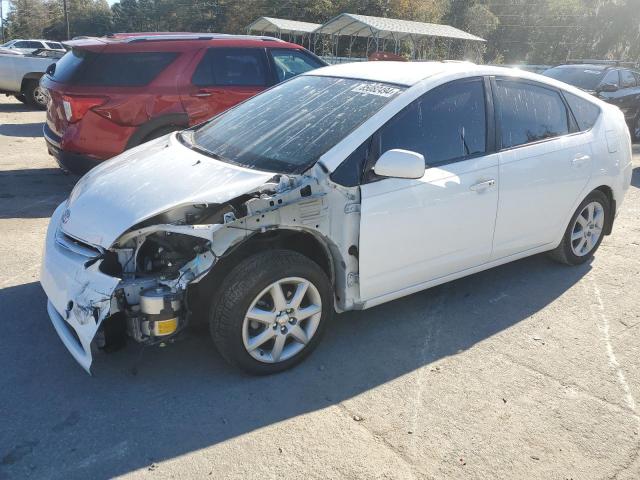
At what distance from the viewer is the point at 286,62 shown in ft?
25.9

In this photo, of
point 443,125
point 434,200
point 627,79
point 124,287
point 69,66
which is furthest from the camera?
point 627,79

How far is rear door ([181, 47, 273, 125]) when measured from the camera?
692cm

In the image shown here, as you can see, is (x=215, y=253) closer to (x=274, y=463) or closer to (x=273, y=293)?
(x=273, y=293)

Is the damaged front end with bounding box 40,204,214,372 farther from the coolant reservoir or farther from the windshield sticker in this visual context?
the windshield sticker

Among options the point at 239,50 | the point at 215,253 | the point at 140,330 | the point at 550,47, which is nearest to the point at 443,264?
the point at 215,253

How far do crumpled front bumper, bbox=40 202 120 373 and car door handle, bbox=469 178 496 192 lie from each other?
2360mm

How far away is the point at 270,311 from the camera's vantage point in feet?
10.7

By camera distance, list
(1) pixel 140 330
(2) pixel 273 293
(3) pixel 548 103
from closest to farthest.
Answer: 1. (1) pixel 140 330
2. (2) pixel 273 293
3. (3) pixel 548 103

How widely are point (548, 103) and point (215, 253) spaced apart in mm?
3078

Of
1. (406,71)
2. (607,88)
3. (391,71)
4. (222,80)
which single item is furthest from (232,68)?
(607,88)

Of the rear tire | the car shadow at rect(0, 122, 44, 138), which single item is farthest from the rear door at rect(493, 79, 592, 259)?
the rear tire

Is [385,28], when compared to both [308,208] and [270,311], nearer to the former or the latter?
[308,208]

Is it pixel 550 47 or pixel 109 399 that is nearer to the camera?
pixel 109 399

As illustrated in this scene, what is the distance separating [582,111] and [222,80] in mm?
4310
